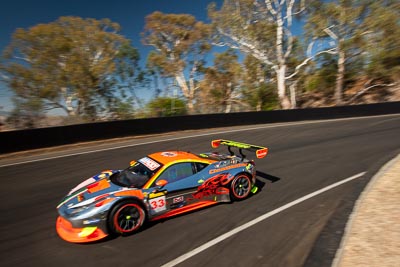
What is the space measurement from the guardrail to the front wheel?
32.4 ft

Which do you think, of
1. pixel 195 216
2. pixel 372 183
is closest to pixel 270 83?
pixel 372 183

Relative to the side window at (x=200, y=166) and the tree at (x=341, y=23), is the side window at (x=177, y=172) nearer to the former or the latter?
the side window at (x=200, y=166)

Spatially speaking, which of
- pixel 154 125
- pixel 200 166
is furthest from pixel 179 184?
pixel 154 125

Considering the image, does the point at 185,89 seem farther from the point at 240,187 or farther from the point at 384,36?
the point at 240,187

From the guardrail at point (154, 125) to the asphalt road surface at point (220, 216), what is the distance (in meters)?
0.99

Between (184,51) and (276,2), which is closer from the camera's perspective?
(276,2)

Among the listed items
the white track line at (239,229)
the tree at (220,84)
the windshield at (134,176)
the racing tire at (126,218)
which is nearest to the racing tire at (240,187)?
the white track line at (239,229)

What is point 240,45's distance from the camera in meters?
35.2

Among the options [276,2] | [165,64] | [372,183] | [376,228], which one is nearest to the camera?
[376,228]

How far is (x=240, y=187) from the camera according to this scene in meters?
7.75

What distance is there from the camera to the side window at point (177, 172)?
22.2ft

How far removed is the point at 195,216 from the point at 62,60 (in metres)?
22.4

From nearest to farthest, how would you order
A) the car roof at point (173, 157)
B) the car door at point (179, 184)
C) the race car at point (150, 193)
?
1. the race car at point (150, 193)
2. the car door at point (179, 184)
3. the car roof at point (173, 157)

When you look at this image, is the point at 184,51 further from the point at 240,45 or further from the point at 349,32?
the point at 349,32
